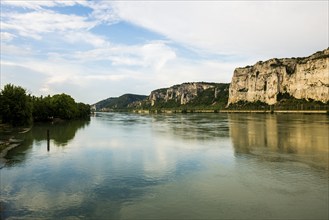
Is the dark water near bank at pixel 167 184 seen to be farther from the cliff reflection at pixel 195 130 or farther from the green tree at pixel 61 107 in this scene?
the green tree at pixel 61 107

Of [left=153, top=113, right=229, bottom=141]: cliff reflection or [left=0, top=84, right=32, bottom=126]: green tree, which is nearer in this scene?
[left=153, top=113, right=229, bottom=141]: cliff reflection

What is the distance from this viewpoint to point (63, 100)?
93.2 metres

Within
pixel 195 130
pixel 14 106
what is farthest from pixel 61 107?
pixel 195 130

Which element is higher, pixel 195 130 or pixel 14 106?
pixel 14 106

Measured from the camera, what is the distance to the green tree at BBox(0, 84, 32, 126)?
56.3 meters

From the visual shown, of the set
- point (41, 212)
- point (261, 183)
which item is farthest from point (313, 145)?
point (41, 212)

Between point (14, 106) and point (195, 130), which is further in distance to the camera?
point (195, 130)

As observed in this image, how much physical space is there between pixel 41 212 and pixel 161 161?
13819 mm

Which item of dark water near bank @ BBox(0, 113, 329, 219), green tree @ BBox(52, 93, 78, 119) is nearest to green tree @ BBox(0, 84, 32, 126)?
green tree @ BBox(52, 93, 78, 119)

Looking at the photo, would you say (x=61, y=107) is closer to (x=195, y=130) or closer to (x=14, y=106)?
(x=14, y=106)

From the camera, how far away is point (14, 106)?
57156mm

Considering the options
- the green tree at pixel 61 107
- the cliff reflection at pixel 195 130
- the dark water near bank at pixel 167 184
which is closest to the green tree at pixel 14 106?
the cliff reflection at pixel 195 130

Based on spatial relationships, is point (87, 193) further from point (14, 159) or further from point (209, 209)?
point (14, 159)

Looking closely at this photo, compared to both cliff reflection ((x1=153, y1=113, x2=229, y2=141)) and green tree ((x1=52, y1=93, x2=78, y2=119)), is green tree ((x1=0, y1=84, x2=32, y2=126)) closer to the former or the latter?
cliff reflection ((x1=153, y1=113, x2=229, y2=141))
